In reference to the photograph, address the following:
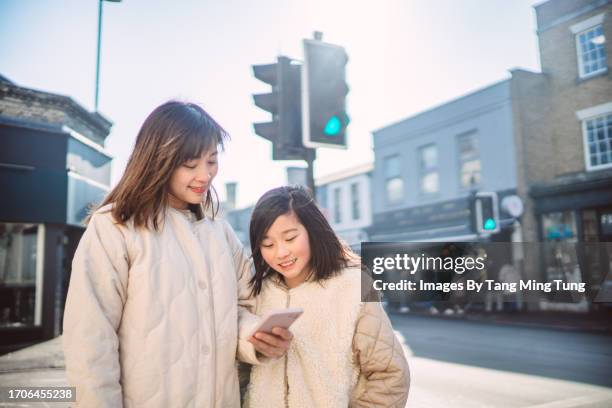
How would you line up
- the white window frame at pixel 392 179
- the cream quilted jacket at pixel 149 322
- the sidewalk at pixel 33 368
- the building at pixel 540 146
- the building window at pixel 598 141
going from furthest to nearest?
the white window frame at pixel 392 179
the building at pixel 540 146
the building window at pixel 598 141
the sidewalk at pixel 33 368
the cream quilted jacket at pixel 149 322

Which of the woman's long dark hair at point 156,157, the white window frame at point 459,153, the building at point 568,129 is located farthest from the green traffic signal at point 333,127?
the white window frame at point 459,153

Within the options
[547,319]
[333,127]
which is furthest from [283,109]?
[547,319]

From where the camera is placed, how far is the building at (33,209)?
8.57m

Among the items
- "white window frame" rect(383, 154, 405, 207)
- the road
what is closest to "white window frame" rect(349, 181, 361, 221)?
"white window frame" rect(383, 154, 405, 207)

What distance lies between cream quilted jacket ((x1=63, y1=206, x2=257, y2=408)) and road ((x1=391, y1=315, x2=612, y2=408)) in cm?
394

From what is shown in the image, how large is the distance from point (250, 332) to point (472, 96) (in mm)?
17464

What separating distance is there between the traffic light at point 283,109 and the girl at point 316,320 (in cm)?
158

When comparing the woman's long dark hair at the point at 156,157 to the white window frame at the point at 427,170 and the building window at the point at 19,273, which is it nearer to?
the building window at the point at 19,273

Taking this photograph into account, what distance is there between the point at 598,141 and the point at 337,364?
15609 millimetres

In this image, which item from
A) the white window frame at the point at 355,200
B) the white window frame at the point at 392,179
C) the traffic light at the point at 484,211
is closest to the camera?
the traffic light at the point at 484,211

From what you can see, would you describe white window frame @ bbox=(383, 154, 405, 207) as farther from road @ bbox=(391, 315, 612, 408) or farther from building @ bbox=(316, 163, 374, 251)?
road @ bbox=(391, 315, 612, 408)

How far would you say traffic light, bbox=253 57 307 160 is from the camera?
12.8 feet

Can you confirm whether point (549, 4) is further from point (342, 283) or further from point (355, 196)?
point (342, 283)

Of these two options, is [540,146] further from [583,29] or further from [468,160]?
[583,29]
